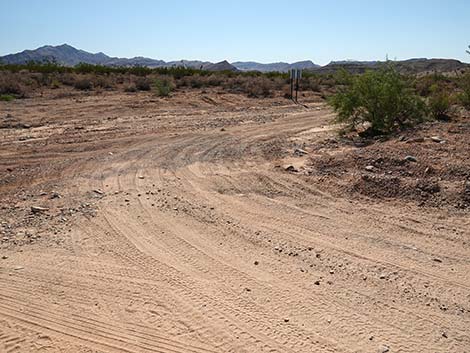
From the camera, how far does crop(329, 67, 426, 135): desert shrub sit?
44.4 ft

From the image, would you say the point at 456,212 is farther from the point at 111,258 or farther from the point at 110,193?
the point at 110,193

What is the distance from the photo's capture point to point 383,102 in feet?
44.1

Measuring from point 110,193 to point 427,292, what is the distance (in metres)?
5.94

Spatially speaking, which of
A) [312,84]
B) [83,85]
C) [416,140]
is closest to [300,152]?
[416,140]

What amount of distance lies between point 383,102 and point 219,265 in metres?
9.23

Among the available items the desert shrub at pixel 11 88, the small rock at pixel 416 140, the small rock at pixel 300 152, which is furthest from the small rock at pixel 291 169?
the desert shrub at pixel 11 88

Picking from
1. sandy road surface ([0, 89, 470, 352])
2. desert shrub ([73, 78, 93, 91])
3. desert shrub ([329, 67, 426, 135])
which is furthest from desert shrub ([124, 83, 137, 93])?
sandy road surface ([0, 89, 470, 352])

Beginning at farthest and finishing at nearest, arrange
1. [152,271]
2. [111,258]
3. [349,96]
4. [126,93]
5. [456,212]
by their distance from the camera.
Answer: [126,93] < [349,96] < [456,212] < [111,258] < [152,271]

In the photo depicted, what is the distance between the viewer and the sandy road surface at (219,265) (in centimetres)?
454

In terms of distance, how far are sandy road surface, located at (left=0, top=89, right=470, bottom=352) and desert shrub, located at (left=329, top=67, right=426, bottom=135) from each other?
374cm

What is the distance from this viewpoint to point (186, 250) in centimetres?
646

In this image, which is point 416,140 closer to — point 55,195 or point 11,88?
point 55,195

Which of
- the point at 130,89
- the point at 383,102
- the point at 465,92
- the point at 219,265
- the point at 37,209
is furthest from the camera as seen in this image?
the point at 130,89

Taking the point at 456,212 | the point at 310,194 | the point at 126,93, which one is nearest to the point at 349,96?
the point at 310,194
